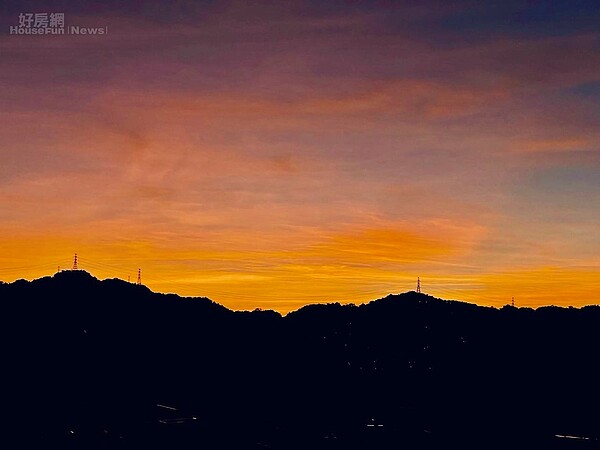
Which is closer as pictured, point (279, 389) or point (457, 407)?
point (457, 407)

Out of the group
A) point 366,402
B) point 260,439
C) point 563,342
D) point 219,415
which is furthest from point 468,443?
point 563,342

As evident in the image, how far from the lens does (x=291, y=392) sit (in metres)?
137

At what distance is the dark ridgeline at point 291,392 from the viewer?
83750mm

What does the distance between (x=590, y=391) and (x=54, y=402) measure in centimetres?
9117

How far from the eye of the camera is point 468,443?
81250mm

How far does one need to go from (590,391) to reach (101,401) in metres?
84.5

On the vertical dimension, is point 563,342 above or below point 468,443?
above

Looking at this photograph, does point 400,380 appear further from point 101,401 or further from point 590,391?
point 101,401

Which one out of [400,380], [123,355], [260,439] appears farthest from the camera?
[123,355]

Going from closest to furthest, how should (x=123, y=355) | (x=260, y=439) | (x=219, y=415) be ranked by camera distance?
(x=260, y=439) → (x=219, y=415) → (x=123, y=355)

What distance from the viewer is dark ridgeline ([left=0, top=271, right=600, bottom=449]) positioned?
8375 centimetres

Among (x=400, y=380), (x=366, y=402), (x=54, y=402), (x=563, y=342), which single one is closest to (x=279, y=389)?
(x=366, y=402)

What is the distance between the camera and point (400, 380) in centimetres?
16112

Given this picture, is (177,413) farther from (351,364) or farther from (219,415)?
(351,364)
